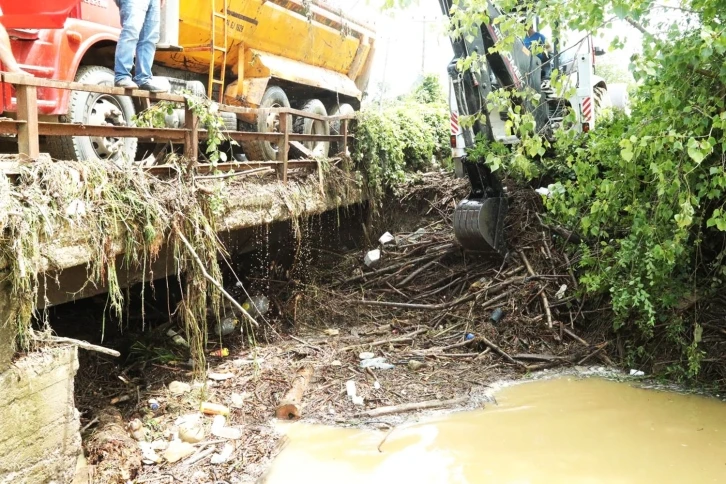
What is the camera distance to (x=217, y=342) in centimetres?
675

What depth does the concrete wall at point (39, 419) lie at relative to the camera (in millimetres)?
3547

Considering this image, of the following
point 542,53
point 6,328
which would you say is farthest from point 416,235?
point 6,328

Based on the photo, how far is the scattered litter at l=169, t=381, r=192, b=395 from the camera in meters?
5.49

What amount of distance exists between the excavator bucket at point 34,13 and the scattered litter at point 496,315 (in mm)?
5346

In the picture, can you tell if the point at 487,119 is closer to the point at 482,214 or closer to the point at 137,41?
the point at 482,214

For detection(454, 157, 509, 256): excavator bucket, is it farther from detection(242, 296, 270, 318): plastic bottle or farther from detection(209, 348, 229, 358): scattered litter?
detection(209, 348, 229, 358): scattered litter

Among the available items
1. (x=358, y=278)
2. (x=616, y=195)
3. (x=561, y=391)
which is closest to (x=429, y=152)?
(x=358, y=278)

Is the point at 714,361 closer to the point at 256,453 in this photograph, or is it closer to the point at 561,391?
the point at 561,391

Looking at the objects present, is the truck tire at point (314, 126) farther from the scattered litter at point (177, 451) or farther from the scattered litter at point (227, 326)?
the scattered litter at point (177, 451)

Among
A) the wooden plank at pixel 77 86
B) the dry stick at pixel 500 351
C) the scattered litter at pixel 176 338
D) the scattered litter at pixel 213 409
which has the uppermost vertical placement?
the wooden plank at pixel 77 86

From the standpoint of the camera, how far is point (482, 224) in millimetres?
7582

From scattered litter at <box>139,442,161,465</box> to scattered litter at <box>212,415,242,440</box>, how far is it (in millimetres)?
499

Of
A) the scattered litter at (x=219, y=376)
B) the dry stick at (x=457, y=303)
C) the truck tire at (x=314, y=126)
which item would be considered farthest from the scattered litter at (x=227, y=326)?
the truck tire at (x=314, y=126)

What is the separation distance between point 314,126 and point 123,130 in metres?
4.45
